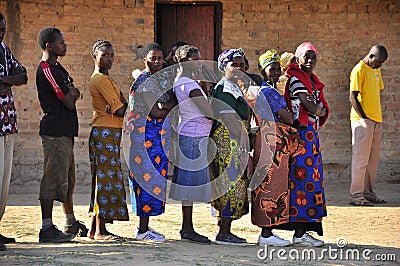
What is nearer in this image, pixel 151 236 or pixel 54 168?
pixel 54 168

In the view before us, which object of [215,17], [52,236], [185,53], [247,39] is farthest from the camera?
[215,17]

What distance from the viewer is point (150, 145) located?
610 cm

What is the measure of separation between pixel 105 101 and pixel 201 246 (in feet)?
4.76

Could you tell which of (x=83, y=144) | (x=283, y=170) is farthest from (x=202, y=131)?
(x=83, y=144)

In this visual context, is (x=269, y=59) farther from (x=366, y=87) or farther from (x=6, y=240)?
(x=366, y=87)

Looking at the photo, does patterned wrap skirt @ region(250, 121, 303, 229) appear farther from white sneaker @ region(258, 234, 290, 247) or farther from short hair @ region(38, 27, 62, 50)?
short hair @ region(38, 27, 62, 50)

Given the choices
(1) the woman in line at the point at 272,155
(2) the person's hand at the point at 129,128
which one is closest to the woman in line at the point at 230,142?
(1) the woman in line at the point at 272,155

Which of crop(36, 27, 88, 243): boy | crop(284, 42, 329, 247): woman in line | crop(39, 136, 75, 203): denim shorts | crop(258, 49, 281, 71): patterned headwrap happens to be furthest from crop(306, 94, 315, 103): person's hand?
crop(39, 136, 75, 203): denim shorts

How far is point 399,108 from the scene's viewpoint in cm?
1036

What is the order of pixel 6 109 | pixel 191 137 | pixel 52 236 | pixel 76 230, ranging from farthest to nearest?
pixel 76 230 < pixel 191 137 < pixel 52 236 < pixel 6 109

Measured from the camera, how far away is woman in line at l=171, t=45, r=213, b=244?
6.05m

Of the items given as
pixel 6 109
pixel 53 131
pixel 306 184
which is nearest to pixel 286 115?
pixel 306 184

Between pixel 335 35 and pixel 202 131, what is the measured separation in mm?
4765

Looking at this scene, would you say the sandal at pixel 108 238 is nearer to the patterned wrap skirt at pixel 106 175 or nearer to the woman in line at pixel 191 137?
the patterned wrap skirt at pixel 106 175
